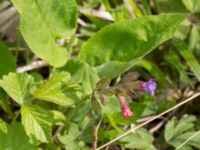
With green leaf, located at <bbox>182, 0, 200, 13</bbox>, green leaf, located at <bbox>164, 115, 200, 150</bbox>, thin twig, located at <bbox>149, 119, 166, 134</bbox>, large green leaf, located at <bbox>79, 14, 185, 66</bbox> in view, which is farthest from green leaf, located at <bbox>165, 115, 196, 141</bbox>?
green leaf, located at <bbox>182, 0, 200, 13</bbox>

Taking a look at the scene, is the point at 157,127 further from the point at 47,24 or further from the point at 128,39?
the point at 47,24

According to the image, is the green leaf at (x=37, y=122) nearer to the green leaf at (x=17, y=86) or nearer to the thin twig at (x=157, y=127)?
the green leaf at (x=17, y=86)

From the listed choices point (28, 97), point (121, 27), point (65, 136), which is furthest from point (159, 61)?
point (28, 97)

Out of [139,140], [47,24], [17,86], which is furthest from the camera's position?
[139,140]

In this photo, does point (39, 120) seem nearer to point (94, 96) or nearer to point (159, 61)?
point (94, 96)

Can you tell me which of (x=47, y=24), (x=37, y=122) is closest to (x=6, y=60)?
(x=47, y=24)

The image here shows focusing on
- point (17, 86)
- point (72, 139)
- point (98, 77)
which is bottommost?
point (72, 139)
